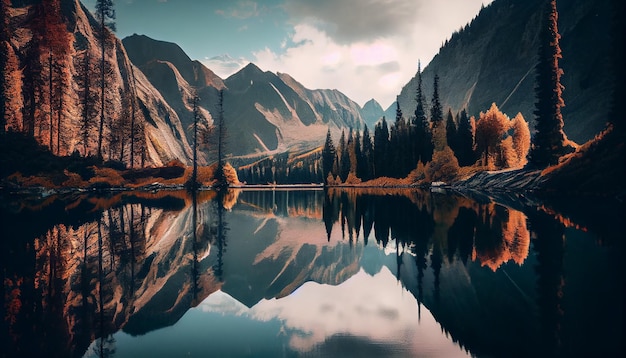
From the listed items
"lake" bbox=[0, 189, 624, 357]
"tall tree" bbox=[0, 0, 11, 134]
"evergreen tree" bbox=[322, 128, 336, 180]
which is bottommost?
"lake" bbox=[0, 189, 624, 357]

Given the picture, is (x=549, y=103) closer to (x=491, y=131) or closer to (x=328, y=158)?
(x=491, y=131)

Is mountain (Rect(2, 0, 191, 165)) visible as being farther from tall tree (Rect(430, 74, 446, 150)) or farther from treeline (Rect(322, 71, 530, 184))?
tall tree (Rect(430, 74, 446, 150))

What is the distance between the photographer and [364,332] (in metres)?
7.18

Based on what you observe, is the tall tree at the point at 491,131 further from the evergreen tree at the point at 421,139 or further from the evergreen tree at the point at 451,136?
the evergreen tree at the point at 421,139

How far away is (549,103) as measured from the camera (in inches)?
2147

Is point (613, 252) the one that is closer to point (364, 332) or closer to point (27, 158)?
point (364, 332)

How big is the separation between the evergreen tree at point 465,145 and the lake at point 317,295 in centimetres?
7653

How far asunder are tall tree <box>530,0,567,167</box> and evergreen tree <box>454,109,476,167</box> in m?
34.2

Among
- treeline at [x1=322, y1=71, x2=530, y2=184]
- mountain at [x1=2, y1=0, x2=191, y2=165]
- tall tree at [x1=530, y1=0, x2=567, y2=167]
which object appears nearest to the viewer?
tall tree at [x1=530, y1=0, x2=567, y2=167]

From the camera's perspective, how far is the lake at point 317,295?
6.50 m

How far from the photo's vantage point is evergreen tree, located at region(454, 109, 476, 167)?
89562 mm

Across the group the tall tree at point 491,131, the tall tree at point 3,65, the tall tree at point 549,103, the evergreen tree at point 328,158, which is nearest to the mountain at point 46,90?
the tall tree at point 3,65

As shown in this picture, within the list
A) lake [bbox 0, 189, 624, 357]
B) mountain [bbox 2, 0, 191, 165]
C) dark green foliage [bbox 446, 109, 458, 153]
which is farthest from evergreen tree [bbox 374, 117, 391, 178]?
lake [bbox 0, 189, 624, 357]

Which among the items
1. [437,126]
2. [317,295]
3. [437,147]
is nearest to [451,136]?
[437,147]
